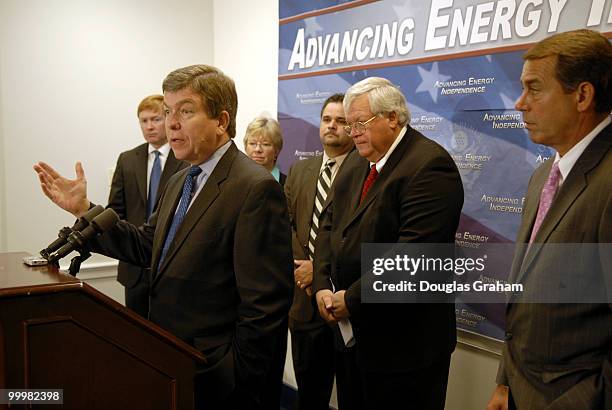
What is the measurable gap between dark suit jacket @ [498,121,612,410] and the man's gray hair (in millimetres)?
870

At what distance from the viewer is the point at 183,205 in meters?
1.80

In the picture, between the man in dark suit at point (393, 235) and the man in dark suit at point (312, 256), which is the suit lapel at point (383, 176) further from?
the man in dark suit at point (312, 256)

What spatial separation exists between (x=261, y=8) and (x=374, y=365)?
2736 millimetres

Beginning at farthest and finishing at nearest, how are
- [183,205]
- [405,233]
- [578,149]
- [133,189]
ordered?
[133,189], [405,233], [183,205], [578,149]

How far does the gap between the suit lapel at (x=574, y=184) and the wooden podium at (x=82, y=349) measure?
3.15 ft

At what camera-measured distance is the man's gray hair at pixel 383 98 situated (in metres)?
2.26

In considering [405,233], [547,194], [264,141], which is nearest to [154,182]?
[264,141]

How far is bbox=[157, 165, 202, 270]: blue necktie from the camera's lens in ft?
5.83

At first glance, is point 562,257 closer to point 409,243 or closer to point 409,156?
point 409,243

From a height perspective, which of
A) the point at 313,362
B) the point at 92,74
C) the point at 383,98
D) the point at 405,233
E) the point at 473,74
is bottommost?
the point at 313,362

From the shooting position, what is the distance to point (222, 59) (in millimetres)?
4477

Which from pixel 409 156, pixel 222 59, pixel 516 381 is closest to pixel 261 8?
pixel 222 59

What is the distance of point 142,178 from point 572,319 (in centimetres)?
252

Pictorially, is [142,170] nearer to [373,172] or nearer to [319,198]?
[319,198]
